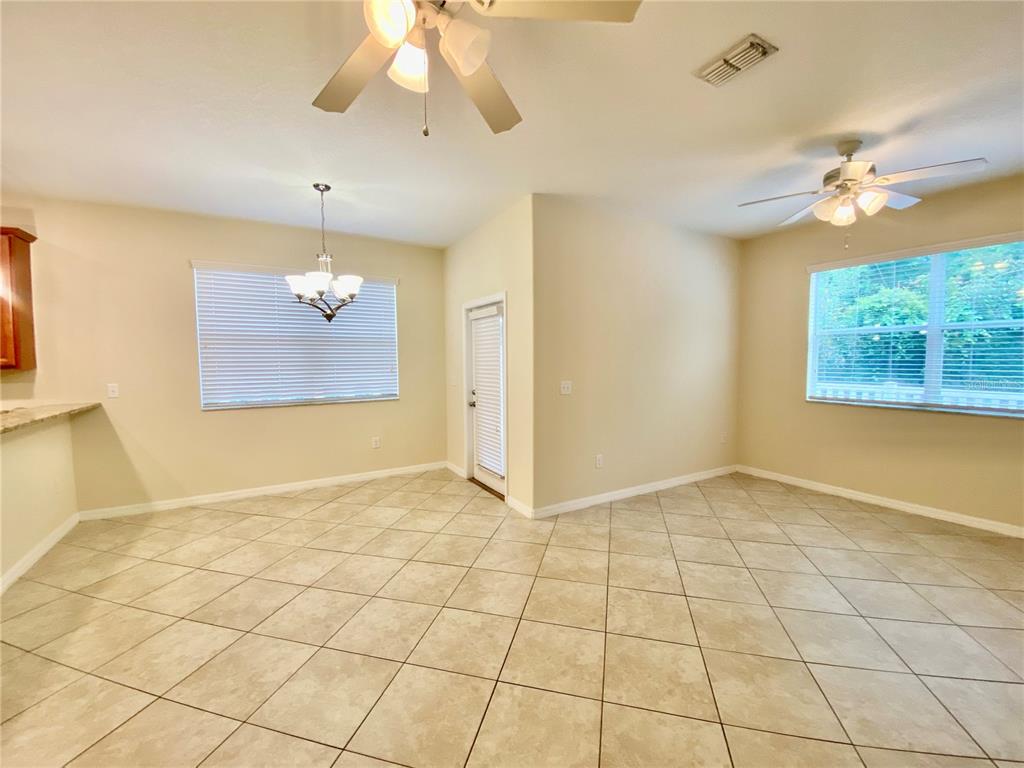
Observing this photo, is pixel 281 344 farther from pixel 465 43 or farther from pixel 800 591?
pixel 800 591

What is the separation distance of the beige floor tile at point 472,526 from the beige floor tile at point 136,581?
1.76 metres

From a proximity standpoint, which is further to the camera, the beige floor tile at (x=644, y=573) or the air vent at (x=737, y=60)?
the beige floor tile at (x=644, y=573)

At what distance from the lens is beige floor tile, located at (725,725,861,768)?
130 cm

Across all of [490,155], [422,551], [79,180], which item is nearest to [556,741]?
[422,551]

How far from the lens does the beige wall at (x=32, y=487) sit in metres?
2.38

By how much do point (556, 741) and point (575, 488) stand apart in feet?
7.00

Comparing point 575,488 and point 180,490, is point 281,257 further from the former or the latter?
point 575,488

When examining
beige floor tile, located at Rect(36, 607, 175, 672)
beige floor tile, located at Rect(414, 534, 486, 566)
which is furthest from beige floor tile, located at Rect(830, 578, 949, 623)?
beige floor tile, located at Rect(36, 607, 175, 672)

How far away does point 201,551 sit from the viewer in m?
2.76

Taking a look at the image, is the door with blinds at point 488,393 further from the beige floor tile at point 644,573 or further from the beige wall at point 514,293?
the beige floor tile at point 644,573

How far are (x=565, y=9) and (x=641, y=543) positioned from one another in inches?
118

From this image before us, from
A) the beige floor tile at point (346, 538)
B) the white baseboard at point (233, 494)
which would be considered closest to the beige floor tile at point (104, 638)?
the beige floor tile at point (346, 538)

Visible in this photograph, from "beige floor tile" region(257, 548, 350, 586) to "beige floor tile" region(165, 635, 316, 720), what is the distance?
0.51m

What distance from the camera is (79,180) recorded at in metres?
2.77
